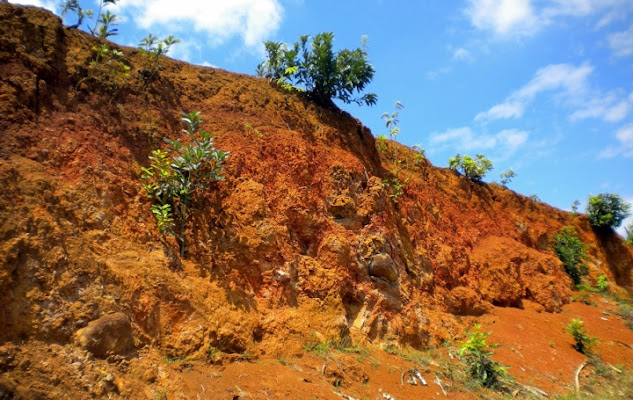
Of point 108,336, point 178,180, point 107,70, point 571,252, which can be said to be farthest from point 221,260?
point 571,252

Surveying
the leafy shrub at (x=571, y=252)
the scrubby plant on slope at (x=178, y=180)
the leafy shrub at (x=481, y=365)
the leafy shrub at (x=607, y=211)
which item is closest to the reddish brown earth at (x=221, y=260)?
the scrubby plant on slope at (x=178, y=180)

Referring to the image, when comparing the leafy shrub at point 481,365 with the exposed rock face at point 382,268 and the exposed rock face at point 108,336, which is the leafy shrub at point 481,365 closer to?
the exposed rock face at point 382,268

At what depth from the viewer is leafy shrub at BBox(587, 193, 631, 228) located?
20.9 m

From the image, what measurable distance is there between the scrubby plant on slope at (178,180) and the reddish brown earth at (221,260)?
0.21m

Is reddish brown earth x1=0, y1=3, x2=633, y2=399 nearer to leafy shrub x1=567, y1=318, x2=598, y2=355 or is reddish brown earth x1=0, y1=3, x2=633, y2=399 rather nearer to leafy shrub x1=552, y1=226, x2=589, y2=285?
leafy shrub x1=567, y1=318, x2=598, y2=355

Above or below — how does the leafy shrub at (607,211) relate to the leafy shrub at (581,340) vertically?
above

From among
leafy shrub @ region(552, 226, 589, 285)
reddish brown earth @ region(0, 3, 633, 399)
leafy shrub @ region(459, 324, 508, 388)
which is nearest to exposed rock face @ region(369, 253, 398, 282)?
reddish brown earth @ region(0, 3, 633, 399)

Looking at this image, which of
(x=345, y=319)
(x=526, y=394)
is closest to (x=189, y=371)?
(x=345, y=319)

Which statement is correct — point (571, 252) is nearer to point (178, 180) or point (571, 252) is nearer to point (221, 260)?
Answer: point (221, 260)

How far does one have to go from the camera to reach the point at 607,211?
69.2 ft

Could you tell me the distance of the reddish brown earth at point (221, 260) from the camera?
195 inches

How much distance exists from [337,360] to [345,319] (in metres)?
1.20

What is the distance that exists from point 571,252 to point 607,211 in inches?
207

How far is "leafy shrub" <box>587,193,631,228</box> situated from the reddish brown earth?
9.10m
